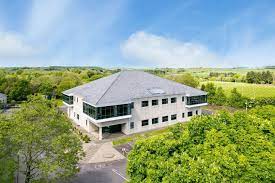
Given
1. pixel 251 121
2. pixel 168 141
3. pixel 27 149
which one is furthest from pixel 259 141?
pixel 27 149

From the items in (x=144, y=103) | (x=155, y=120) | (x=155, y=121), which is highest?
(x=144, y=103)

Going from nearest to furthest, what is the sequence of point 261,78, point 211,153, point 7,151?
point 211,153 → point 7,151 → point 261,78

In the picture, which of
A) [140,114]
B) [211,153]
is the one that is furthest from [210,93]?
[211,153]

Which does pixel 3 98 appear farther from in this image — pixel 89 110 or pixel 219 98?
pixel 219 98

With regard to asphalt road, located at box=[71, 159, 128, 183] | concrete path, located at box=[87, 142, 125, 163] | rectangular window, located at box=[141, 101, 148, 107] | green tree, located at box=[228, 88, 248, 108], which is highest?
rectangular window, located at box=[141, 101, 148, 107]

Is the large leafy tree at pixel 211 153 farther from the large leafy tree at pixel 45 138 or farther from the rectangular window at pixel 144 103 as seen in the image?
the rectangular window at pixel 144 103

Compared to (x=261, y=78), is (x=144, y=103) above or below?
below

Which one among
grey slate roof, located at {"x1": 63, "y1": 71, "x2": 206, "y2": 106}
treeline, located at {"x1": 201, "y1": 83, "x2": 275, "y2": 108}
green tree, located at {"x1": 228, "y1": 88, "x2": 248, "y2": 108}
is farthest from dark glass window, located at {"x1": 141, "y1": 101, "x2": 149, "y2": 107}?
green tree, located at {"x1": 228, "y1": 88, "x2": 248, "y2": 108}

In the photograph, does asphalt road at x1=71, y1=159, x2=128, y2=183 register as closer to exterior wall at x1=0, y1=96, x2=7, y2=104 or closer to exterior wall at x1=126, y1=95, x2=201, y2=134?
exterior wall at x1=126, y1=95, x2=201, y2=134
